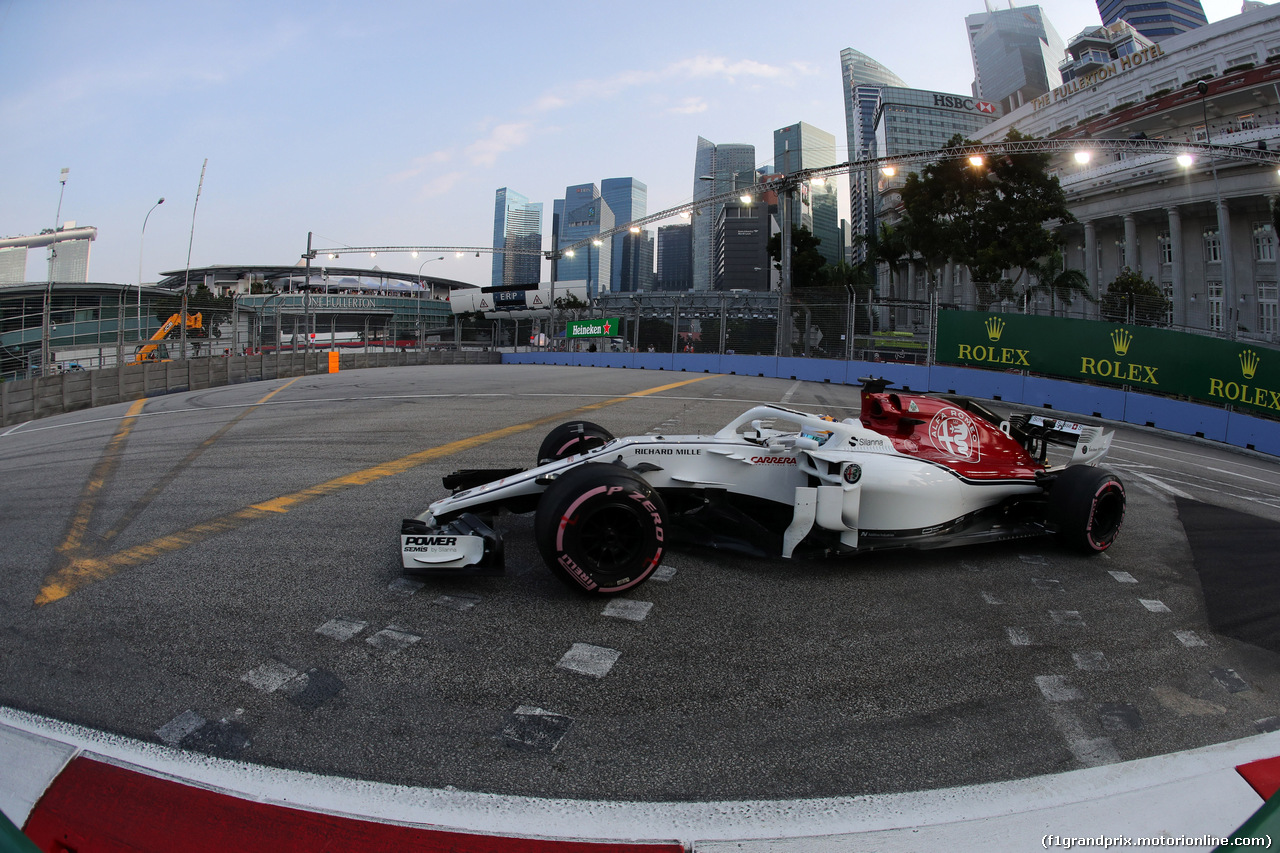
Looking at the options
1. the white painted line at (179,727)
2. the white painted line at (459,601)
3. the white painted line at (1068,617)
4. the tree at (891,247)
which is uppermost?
the tree at (891,247)

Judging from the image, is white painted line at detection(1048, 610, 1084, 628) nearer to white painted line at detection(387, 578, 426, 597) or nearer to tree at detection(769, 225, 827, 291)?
white painted line at detection(387, 578, 426, 597)

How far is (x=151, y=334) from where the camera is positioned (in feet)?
73.9

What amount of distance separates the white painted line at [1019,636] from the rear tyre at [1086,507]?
1.59 metres

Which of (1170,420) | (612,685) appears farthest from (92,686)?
(1170,420)

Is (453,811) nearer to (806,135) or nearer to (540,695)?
(540,695)

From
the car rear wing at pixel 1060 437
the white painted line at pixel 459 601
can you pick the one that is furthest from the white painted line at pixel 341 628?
the car rear wing at pixel 1060 437

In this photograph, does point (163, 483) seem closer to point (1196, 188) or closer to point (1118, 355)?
point (1118, 355)

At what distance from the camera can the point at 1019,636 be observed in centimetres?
330

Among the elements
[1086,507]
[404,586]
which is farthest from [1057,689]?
[404,586]

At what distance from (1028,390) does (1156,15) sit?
549 feet

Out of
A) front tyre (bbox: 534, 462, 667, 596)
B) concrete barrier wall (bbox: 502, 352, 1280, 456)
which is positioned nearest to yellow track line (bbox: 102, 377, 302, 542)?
front tyre (bbox: 534, 462, 667, 596)

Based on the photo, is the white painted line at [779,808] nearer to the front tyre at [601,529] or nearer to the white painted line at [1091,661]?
the white painted line at [1091,661]

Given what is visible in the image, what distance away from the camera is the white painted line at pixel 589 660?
2.75 metres

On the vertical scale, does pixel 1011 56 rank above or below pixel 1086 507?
above
